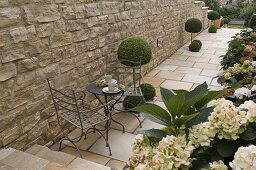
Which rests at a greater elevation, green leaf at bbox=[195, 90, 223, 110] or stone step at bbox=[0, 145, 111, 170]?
green leaf at bbox=[195, 90, 223, 110]

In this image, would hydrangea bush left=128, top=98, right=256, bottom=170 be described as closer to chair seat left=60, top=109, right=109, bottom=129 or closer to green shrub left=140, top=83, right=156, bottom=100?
chair seat left=60, top=109, right=109, bottom=129

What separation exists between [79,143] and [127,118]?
0.86 metres

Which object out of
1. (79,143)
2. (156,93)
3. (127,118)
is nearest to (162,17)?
(156,93)

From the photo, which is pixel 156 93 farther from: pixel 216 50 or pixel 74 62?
pixel 216 50

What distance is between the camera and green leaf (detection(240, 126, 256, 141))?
3.13 ft

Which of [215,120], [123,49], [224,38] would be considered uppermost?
[215,120]

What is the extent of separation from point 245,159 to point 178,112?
13.1 inches

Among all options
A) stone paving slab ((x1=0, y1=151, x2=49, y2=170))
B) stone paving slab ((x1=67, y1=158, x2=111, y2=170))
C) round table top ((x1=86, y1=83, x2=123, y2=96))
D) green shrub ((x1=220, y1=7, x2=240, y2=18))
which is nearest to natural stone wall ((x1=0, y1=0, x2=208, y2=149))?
round table top ((x1=86, y1=83, x2=123, y2=96))

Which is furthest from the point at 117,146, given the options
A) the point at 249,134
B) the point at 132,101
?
the point at 249,134

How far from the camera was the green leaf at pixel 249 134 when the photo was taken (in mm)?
953

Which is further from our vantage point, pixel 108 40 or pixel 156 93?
pixel 156 93

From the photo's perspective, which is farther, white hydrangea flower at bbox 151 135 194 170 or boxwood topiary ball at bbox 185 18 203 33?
boxwood topiary ball at bbox 185 18 203 33

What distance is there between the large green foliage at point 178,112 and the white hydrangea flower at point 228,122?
3.4 inches

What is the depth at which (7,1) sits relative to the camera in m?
2.18
